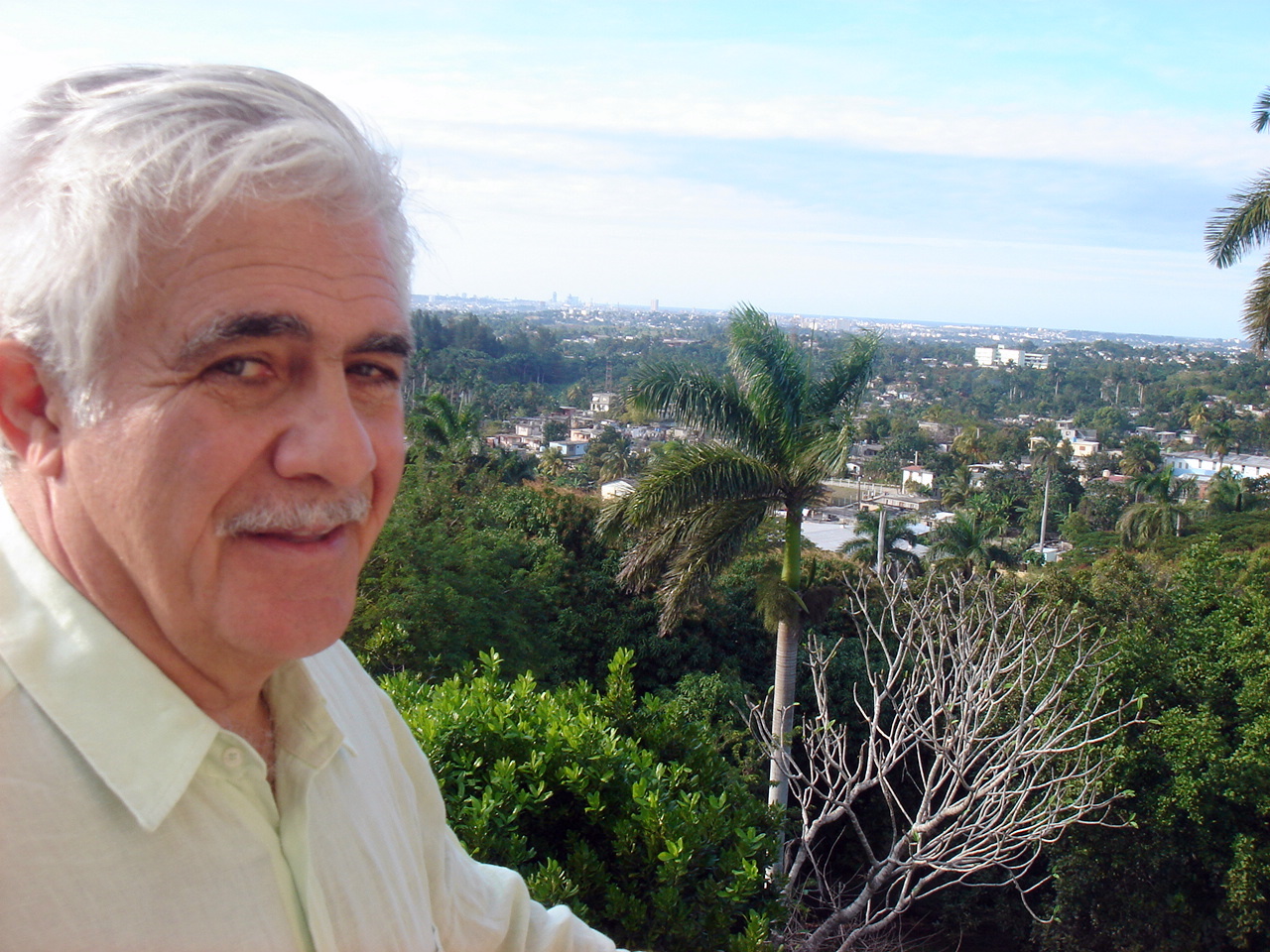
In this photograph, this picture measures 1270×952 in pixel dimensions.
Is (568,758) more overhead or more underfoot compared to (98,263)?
more underfoot

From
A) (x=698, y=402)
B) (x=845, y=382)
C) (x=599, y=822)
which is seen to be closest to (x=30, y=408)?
(x=599, y=822)

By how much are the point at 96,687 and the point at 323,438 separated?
0.30 meters

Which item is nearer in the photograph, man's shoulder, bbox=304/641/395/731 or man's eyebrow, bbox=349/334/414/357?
man's eyebrow, bbox=349/334/414/357

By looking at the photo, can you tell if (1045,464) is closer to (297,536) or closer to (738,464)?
(738,464)

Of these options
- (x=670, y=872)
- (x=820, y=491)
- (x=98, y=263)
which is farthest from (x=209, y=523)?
(x=820, y=491)

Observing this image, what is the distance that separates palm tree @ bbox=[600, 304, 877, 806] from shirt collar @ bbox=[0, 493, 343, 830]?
9.58m

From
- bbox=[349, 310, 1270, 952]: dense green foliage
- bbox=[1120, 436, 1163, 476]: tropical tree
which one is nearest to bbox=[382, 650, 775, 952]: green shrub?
bbox=[349, 310, 1270, 952]: dense green foliage

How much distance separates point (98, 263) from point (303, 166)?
206mm

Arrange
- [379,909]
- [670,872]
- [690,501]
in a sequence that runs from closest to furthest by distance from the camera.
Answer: [379,909] < [670,872] < [690,501]

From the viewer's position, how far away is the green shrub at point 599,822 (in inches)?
120

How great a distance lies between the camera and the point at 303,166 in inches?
37.1

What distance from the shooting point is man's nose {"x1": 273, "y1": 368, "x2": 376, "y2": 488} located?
919mm

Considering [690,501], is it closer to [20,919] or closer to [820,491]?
[820,491]

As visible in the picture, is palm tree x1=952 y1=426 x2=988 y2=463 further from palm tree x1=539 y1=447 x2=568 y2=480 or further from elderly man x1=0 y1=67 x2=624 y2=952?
elderly man x1=0 y1=67 x2=624 y2=952
